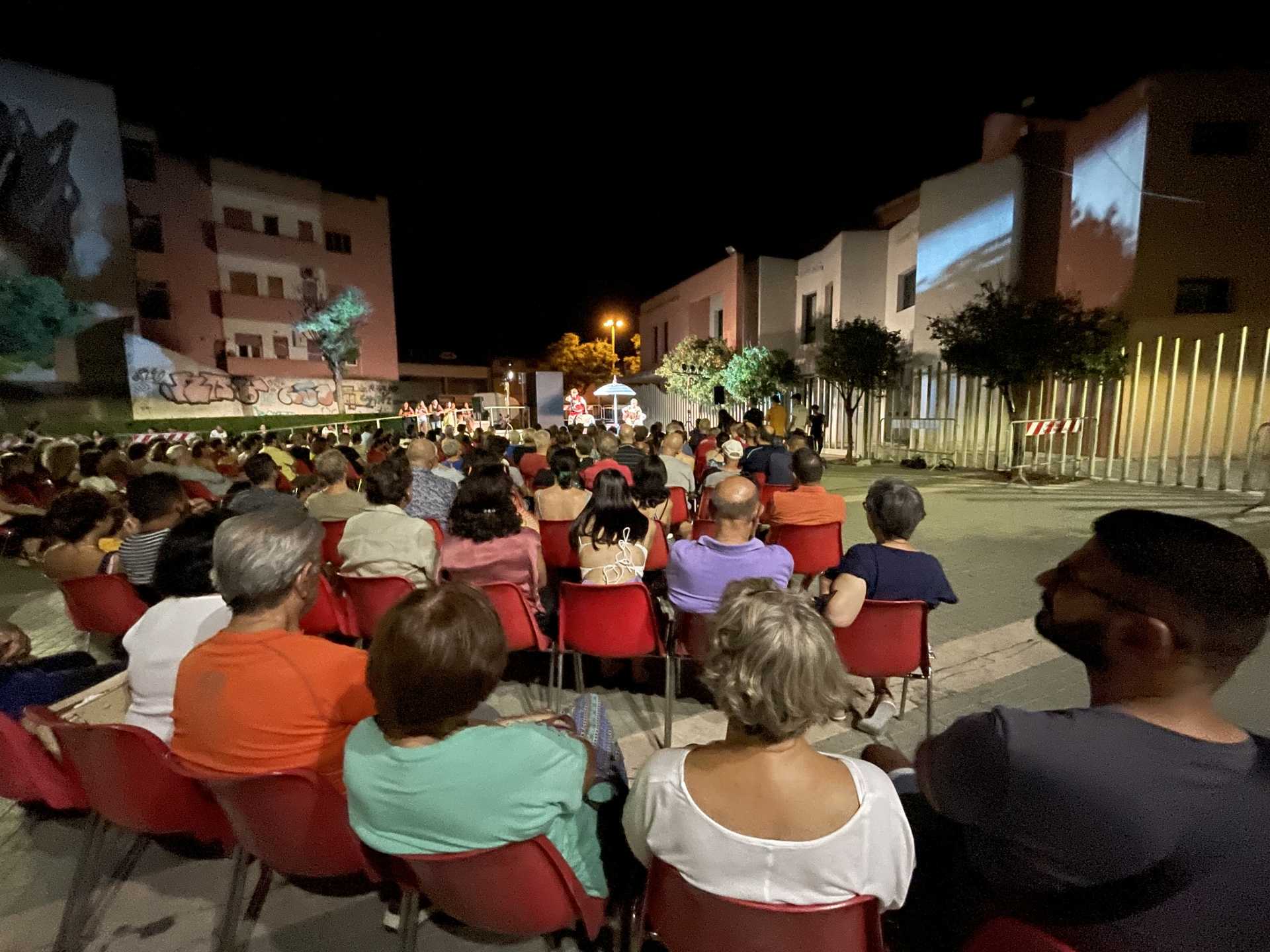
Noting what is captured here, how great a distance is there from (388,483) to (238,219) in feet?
115

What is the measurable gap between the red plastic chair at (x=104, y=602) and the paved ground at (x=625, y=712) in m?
1.04

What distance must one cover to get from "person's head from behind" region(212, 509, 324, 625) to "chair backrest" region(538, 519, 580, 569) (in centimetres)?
282

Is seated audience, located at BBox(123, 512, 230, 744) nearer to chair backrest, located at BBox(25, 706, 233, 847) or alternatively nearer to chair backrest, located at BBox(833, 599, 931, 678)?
chair backrest, located at BBox(25, 706, 233, 847)

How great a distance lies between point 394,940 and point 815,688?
174 cm

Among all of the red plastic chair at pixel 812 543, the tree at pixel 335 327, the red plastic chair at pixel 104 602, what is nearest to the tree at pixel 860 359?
the red plastic chair at pixel 812 543

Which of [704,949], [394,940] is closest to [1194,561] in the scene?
[704,949]

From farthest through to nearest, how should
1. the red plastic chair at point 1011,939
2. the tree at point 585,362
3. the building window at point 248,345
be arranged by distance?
1. the tree at point 585,362
2. the building window at point 248,345
3. the red plastic chair at point 1011,939

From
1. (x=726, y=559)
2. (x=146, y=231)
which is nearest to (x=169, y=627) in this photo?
(x=726, y=559)

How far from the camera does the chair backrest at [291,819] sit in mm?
1606

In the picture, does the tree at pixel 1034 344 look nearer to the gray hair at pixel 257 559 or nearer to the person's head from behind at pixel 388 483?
the person's head from behind at pixel 388 483

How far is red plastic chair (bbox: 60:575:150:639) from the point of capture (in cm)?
348

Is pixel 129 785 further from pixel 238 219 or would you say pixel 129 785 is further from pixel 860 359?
pixel 238 219

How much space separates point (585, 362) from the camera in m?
50.5

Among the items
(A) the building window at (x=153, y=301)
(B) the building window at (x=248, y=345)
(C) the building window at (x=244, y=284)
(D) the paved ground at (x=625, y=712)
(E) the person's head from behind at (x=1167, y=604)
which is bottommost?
(D) the paved ground at (x=625, y=712)
